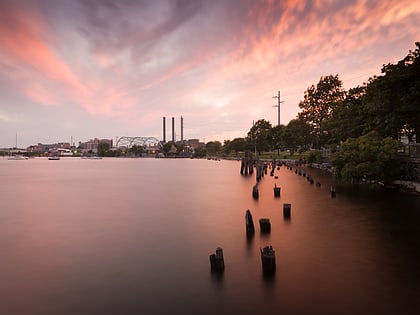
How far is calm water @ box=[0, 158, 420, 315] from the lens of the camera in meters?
9.41

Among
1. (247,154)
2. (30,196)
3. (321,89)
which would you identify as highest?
(321,89)

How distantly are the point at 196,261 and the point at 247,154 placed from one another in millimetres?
57716

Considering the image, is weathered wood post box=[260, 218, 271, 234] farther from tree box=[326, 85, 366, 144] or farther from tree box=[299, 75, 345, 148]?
tree box=[299, 75, 345, 148]

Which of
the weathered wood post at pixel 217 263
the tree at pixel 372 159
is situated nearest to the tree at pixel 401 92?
the tree at pixel 372 159

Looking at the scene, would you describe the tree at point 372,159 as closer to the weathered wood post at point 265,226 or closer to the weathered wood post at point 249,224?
the weathered wood post at point 265,226

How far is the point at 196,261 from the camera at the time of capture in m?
13.2

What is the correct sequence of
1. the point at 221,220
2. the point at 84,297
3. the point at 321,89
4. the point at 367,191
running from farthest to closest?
the point at 321,89
the point at 367,191
the point at 221,220
the point at 84,297

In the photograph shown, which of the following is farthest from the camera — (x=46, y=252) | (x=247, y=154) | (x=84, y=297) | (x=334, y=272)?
(x=247, y=154)

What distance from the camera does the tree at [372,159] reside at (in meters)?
29.1

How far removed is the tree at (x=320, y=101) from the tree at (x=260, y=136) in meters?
43.1

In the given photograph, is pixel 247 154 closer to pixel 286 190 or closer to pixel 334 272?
pixel 286 190

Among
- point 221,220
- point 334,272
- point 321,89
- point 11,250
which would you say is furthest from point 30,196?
point 321,89

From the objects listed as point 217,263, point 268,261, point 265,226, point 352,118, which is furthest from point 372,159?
point 217,263

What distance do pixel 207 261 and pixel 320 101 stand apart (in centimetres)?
8026
